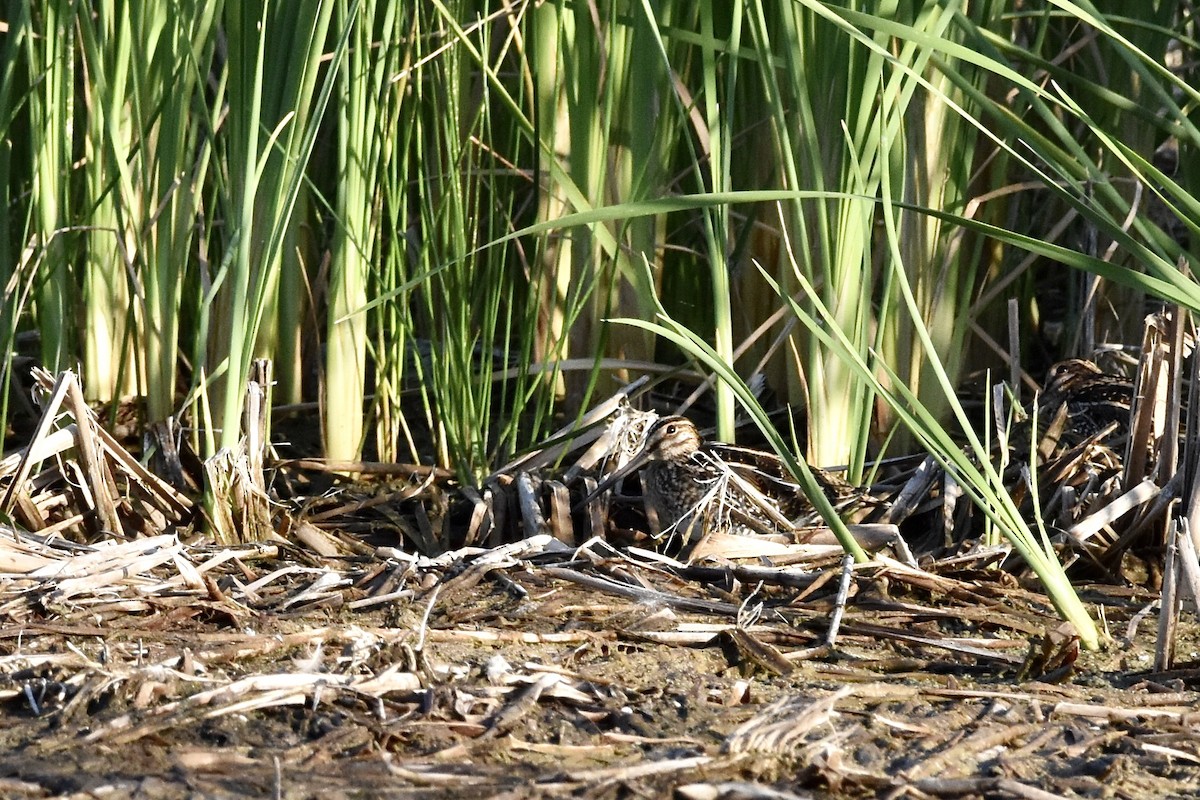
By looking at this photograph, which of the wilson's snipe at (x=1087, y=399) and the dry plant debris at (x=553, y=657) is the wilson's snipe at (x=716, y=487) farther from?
the wilson's snipe at (x=1087, y=399)

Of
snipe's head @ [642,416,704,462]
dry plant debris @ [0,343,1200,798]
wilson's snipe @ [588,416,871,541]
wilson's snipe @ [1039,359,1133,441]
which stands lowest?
dry plant debris @ [0,343,1200,798]

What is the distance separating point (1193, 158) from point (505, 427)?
Answer: 5.33 feet

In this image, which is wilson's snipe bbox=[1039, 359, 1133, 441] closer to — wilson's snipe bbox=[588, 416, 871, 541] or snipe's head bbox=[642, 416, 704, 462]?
wilson's snipe bbox=[588, 416, 871, 541]

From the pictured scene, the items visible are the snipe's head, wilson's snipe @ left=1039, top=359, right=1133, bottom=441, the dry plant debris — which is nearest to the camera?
the dry plant debris

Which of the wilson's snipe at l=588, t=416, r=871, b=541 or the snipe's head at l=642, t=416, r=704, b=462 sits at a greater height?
the snipe's head at l=642, t=416, r=704, b=462

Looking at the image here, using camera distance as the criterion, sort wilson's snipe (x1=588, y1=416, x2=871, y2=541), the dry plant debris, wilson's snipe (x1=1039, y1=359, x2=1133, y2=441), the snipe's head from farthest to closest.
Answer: wilson's snipe (x1=1039, y1=359, x2=1133, y2=441) → the snipe's head → wilson's snipe (x1=588, y1=416, x2=871, y2=541) → the dry plant debris

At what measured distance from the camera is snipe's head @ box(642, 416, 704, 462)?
2598 mm

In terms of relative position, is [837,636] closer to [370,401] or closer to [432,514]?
[432,514]

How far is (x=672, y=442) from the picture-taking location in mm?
2613

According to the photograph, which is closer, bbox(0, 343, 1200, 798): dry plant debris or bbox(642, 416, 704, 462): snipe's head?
bbox(0, 343, 1200, 798): dry plant debris

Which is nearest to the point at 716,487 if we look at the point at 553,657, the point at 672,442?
the point at 672,442

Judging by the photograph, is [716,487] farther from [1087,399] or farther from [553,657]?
[1087,399]

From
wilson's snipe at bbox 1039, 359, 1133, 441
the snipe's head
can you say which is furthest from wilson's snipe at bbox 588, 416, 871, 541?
wilson's snipe at bbox 1039, 359, 1133, 441

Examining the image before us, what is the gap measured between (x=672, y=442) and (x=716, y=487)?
0.61 feet
